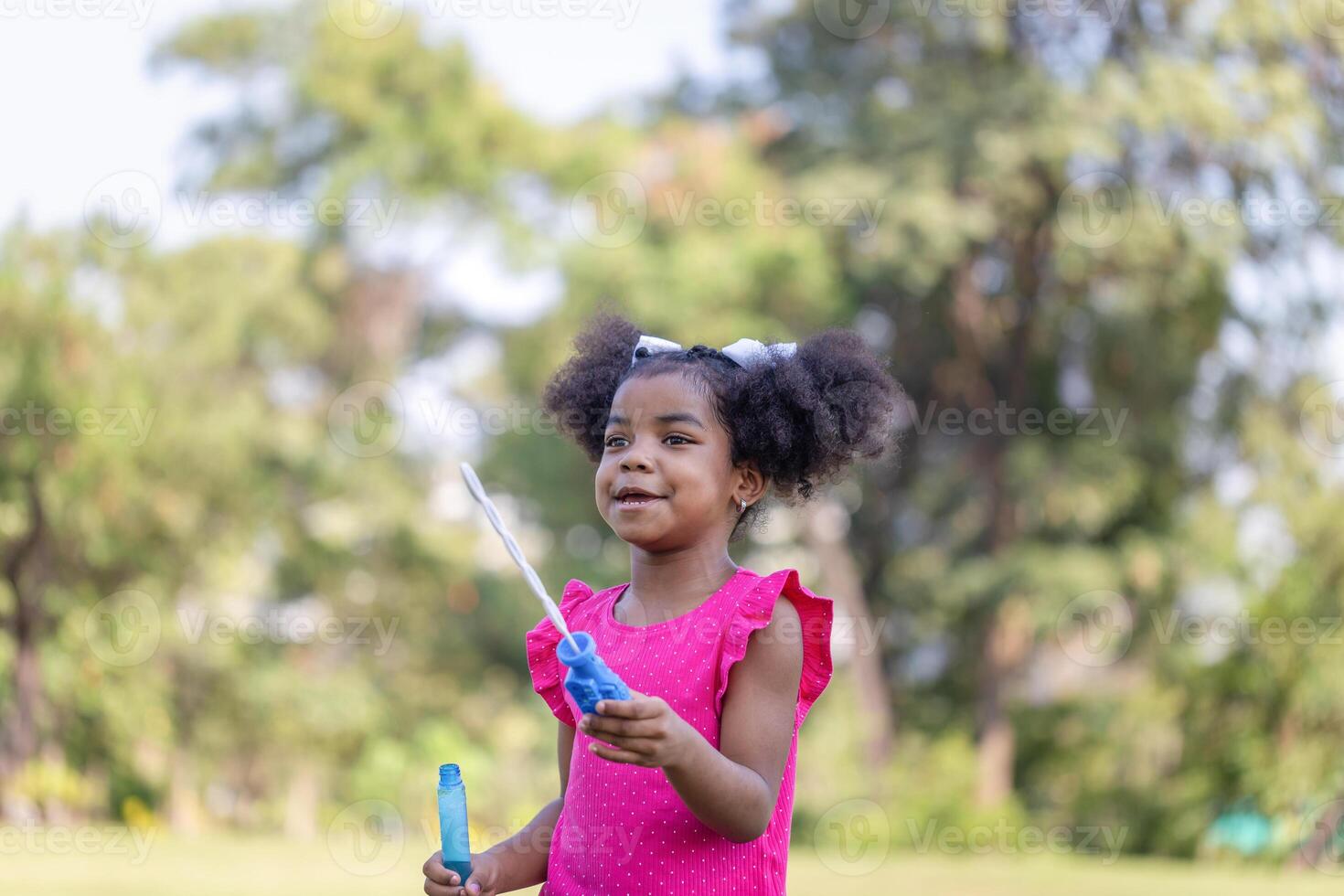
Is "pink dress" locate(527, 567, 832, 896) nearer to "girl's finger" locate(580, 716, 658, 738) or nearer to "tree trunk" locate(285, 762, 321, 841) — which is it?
"girl's finger" locate(580, 716, 658, 738)

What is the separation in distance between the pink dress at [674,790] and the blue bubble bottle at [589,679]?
15.9 inches

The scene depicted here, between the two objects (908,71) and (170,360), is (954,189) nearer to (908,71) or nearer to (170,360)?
(908,71)

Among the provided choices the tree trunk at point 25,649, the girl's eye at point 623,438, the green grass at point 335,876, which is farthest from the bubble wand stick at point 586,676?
the tree trunk at point 25,649

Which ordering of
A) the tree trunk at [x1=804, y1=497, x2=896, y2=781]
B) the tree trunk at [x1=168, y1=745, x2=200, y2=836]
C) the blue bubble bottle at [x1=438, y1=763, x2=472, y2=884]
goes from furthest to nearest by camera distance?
1. the tree trunk at [x1=804, y1=497, x2=896, y2=781]
2. the tree trunk at [x1=168, y1=745, x2=200, y2=836]
3. the blue bubble bottle at [x1=438, y1=763, x2=472, y2=884]

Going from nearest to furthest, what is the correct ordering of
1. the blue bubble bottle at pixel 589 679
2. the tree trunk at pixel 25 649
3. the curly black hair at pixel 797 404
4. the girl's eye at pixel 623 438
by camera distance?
the blue bubble bottle at pixel 589 679
the girl's eye at pixel 623 438
the curly black hair at pixel 797 404
the tree trunk at pixel 25 649

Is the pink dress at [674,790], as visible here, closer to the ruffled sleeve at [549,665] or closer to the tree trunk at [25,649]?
the ruffled sleeve at [549,665]

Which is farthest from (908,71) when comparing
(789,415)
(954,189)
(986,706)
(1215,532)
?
(789,415)

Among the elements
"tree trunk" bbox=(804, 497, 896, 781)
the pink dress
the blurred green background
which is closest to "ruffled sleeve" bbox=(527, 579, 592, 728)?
the pink dress

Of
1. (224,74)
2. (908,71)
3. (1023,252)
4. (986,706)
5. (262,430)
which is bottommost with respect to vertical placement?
(986,706)

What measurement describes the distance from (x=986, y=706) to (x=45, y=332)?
31.6 ft

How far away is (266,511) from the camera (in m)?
14.9

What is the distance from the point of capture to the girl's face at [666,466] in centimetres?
242

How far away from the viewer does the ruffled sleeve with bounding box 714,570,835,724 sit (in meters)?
2.33

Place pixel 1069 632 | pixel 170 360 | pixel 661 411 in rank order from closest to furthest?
pixel 661 411, pixel 170 360, pixel 1069 632
